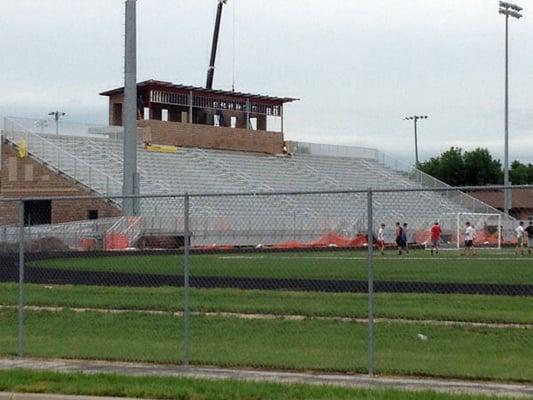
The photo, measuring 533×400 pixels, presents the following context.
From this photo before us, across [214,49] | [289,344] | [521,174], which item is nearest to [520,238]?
[289,344]

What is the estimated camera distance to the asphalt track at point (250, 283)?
2331cm

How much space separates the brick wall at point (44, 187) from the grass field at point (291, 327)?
79.5 feet

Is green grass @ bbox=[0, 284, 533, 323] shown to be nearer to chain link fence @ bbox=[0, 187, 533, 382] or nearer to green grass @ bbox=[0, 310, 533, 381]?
chain link fence @ bbox=[0, 187, 533, 382]

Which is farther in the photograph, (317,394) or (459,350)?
(459,350)

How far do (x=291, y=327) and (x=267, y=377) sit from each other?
5253 mm

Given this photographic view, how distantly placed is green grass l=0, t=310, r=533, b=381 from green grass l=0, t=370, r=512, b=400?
5.76 feet

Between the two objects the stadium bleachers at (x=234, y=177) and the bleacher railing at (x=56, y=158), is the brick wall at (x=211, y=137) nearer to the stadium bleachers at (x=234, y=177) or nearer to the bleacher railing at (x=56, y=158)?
the stadium bleachers at (x=234, y=177)

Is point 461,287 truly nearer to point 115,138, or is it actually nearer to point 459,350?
point 459,350

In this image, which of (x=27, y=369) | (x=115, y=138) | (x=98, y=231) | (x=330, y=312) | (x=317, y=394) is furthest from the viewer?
(x=115, y=138)

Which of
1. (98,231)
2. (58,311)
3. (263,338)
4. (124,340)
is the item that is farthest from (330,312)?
(98,231)

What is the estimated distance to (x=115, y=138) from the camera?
64500 millimetres

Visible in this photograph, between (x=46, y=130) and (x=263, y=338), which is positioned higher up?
(x=46, y=130)

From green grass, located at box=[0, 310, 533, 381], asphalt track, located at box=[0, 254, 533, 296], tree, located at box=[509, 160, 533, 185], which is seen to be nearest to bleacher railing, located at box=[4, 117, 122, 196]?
asphalt track, located at box=[0, 254, 533, 296]

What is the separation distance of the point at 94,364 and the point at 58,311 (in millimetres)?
7299
